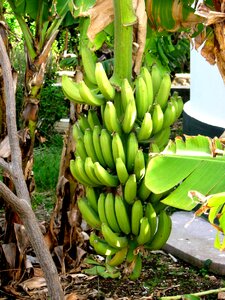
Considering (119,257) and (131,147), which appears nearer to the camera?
(131,147)

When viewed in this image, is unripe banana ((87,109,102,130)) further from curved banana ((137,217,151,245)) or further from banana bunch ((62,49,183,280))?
curved banana ((137,217,151,245))

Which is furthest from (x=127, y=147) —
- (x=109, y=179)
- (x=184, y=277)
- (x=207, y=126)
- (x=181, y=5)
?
(x=207, y=126)

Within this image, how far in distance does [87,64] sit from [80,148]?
26 centimetres

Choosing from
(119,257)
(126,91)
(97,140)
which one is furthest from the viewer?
(119,257)

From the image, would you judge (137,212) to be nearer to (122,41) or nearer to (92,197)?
(92,197)

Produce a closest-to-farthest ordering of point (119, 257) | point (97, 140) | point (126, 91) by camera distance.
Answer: point (126, 91) → point (97, 140) → point (119, 257)

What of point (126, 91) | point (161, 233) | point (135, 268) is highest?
point (126, 91)

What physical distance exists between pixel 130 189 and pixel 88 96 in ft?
0.94

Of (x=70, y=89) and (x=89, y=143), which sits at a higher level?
(x=70, y=89)

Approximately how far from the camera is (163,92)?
183 cm

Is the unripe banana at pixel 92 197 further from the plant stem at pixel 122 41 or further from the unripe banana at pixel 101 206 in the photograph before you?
the plant stem at pixel 122 41

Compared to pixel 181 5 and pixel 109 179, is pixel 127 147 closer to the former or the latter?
pixel 109 179

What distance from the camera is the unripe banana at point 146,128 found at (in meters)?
1.69

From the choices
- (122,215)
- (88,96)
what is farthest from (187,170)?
(88,96)
